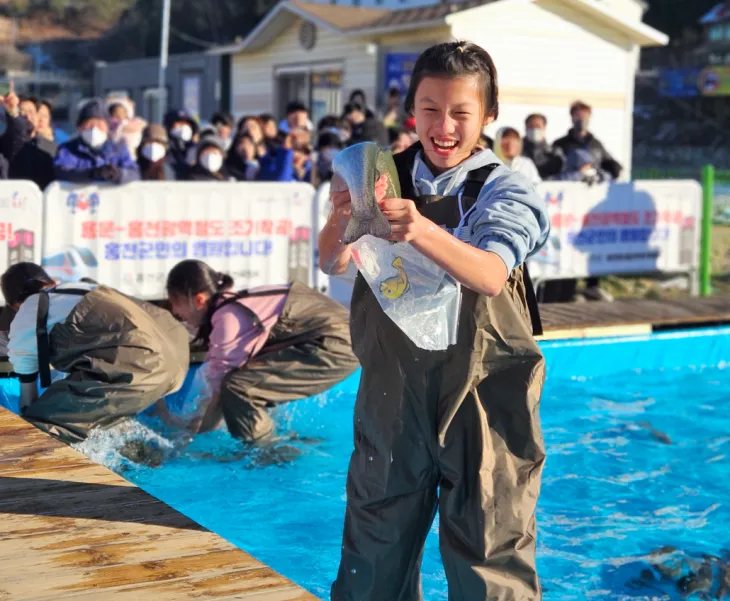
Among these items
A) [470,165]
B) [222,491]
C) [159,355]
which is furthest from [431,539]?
[470,165]

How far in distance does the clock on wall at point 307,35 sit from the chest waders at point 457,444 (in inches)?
644

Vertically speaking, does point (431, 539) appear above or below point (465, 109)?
below

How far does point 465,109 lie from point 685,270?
1010 cm

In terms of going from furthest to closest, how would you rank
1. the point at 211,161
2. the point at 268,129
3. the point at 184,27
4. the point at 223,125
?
the point at 184,27
the point at 223,125
the point at 268,129
the point at 211,161

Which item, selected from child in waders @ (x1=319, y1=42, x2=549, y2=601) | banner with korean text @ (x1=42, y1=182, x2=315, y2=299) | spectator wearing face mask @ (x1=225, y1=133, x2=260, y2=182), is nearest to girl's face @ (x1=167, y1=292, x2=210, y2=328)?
banner with korean text @ (x1=42, y1=182, x2=315, y2=299)

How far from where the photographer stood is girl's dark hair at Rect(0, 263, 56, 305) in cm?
583

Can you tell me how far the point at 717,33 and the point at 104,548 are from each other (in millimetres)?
49627

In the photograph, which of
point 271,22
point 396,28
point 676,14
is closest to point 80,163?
point 396,28

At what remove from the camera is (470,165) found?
301 centimetres

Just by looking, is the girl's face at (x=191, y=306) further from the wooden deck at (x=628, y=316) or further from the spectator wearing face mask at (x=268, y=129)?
the spectator wearing face mask at (x=268, y=129)

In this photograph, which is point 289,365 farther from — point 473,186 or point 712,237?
point 712,237

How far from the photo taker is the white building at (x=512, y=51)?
15992mm

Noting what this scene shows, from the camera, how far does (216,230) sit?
31.2 ft

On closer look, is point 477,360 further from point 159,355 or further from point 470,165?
point 159,355
